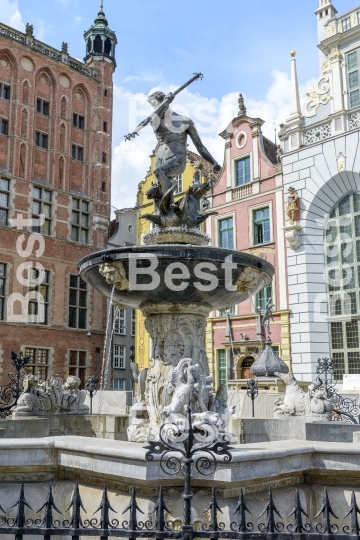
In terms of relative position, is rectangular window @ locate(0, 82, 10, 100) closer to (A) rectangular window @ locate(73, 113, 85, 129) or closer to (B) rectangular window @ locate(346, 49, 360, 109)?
(A) rectangular window @ locate(73, 113, 85, 129)

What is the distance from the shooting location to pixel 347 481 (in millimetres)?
5027

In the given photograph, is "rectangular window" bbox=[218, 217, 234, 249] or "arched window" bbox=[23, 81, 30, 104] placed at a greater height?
"arched window" bbox=[23, 81, 30, 104]

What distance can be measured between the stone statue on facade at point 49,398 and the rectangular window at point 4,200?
1905cm

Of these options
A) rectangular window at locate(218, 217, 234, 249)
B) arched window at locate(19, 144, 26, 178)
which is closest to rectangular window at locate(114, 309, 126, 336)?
rectangular window at locate(218, 217, 234, 249)

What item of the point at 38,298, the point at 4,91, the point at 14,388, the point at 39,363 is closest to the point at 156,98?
the point at 14,388

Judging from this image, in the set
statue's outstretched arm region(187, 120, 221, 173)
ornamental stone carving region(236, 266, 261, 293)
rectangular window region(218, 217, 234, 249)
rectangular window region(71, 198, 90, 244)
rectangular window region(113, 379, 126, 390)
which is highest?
rectangular window region(71, 198, 90, 244)

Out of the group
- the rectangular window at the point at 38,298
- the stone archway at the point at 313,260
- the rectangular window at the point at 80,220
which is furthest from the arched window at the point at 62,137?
the stone archway at the point at 313,260

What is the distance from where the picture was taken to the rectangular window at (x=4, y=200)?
97.4ft

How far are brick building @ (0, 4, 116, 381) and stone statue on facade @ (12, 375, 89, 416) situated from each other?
1660 cm

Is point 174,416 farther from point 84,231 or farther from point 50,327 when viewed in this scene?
point 84,231

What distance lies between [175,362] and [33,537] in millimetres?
3229

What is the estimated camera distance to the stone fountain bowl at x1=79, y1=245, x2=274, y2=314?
679cm

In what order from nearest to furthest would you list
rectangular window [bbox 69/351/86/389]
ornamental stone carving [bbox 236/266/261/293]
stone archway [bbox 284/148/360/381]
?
1. ornamental stone carving [bbox 236/266/261/293]
2. stone archway [bbox 284/148/360/381]
3. rectangular window [bbox 69/351/86/389]

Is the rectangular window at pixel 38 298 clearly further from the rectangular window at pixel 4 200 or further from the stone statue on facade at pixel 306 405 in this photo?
the stone statue on facade at pixel 306 405
